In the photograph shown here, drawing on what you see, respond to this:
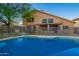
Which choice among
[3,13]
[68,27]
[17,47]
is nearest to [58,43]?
[68,27]

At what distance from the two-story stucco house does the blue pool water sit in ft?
0.41

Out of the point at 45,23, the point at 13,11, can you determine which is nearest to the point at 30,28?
the point at 45,23

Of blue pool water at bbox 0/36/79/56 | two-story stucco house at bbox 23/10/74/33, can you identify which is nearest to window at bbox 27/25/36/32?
two-story stucco house at bbox 23/10/74/33

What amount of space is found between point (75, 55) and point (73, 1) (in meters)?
0.66

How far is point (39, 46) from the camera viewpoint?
13.8 feet

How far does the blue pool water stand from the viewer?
4.19 m

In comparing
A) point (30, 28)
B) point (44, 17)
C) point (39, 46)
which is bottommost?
point (39, 46)

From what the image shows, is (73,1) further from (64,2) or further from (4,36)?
(4,36)

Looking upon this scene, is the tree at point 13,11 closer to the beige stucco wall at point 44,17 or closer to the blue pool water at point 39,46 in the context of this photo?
the beige stucco wall at point 44,17

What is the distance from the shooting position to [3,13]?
13.9ft

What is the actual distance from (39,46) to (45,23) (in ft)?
0.97

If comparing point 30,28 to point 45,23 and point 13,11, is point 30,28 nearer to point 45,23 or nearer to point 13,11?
point 45,23

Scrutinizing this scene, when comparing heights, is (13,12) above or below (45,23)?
above

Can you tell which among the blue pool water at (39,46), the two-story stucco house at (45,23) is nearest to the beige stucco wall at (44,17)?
the two-story stucco house at (45,23)
